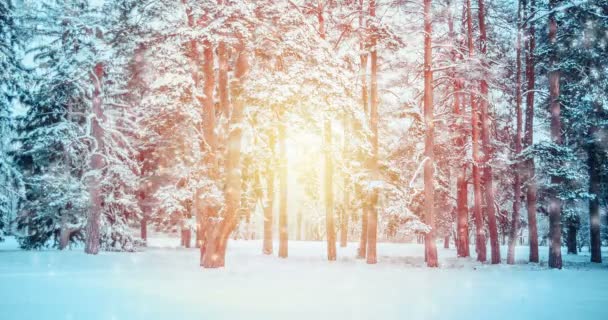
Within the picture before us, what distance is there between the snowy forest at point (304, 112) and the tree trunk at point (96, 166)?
4.4 inches

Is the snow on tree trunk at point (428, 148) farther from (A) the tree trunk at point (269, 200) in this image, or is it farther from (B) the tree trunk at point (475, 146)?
(A) the tree trunk at point (269, 200)

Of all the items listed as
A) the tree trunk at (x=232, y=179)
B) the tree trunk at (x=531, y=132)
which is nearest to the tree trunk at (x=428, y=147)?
the tree trunk at (x=531, y=132)

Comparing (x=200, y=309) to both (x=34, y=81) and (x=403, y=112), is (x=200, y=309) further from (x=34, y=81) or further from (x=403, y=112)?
(x=34, y=81)

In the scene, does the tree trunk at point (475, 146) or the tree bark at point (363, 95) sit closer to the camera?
the tree bark at point (363, 95)

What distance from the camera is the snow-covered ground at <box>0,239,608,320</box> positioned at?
784cm

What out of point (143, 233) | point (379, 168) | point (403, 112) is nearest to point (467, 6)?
point (403, 112)

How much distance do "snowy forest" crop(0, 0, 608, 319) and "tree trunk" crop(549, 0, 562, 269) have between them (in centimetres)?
7

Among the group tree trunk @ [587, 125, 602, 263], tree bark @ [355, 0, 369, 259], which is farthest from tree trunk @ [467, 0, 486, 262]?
tree trunk @ [587, 125, 602, 263]

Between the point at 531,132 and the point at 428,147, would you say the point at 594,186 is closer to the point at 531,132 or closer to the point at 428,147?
the point at 531,132

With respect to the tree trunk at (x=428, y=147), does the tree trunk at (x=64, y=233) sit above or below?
below

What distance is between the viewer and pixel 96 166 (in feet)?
73.6

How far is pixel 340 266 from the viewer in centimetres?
1770

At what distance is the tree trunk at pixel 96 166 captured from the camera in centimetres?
2173

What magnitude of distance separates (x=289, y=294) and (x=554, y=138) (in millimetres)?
14824
